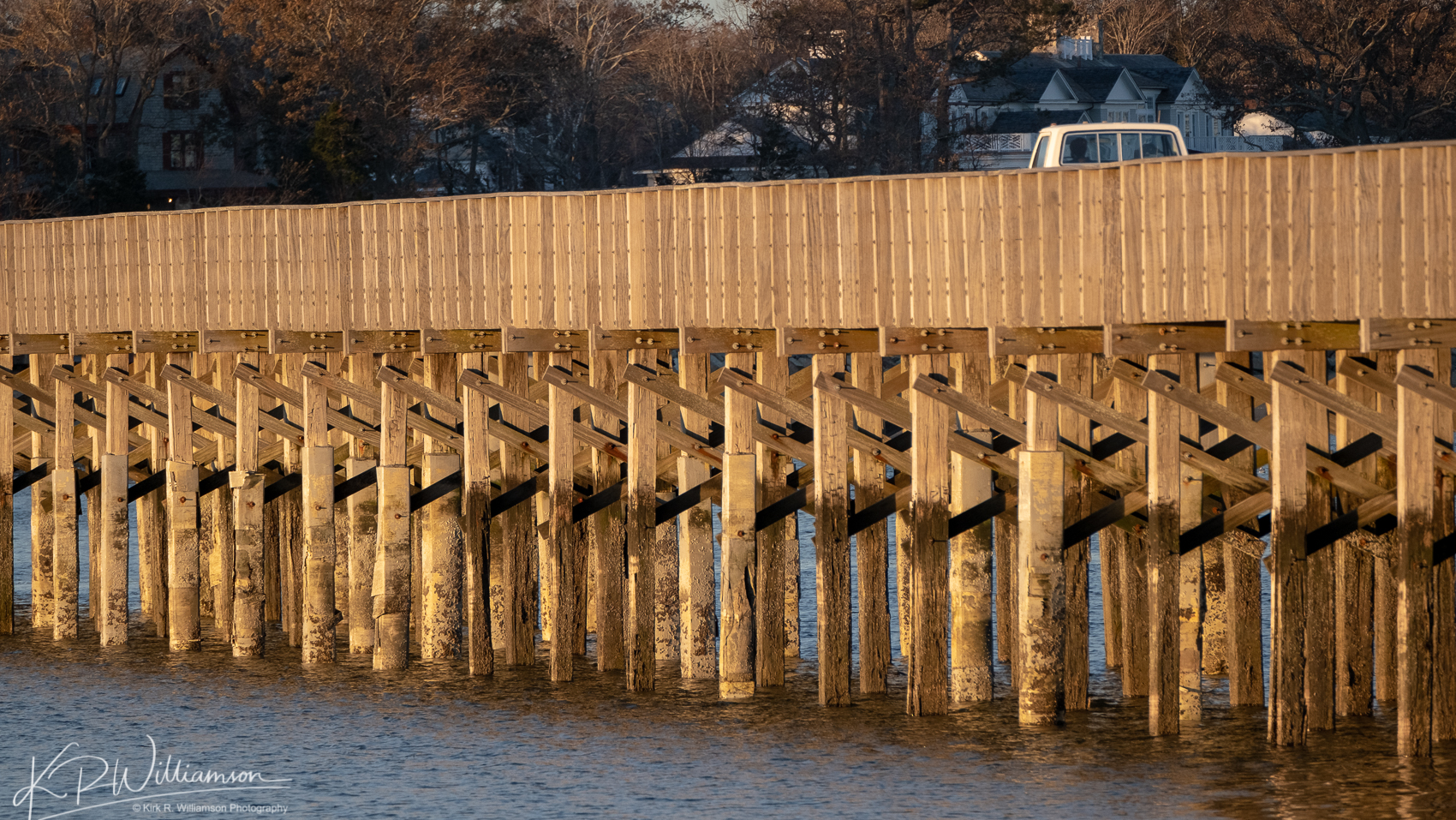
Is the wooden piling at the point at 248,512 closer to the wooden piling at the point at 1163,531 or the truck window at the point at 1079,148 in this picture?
the truck window at the point at 1079,148

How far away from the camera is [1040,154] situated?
2377 cm

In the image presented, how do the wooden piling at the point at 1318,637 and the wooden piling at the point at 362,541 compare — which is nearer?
the wooden piling at the point at 1318,637

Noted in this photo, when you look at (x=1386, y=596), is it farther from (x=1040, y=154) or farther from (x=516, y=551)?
(x=516, y=551)

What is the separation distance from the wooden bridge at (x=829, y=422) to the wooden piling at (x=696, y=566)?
39mm

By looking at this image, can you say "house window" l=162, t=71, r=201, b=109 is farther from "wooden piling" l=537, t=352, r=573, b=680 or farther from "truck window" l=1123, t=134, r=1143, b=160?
"wooden piling" l=537, t=352, r=573, b=680

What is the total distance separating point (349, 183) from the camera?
60.1 metres

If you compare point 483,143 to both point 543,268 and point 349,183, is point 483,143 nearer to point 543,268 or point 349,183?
point 349,183

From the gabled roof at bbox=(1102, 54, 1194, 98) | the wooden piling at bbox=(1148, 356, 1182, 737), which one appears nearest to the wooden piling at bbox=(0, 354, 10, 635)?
the wooden piling at bbox=(1148, 356, 1182, 737)

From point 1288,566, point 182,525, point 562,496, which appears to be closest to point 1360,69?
point 182,525

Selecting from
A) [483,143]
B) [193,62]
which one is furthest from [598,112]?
[193,62]

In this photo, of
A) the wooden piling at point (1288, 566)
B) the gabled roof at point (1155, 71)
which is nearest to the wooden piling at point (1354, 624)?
the wooden piling at point (1288, 566)

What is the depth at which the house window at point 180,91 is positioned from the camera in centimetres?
6681

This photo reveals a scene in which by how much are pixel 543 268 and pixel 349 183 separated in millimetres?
39860

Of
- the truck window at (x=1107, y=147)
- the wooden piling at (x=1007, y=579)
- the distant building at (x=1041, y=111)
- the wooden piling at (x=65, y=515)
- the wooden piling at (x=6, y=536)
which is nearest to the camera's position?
the wooden piling at (x=1007, y=579)
